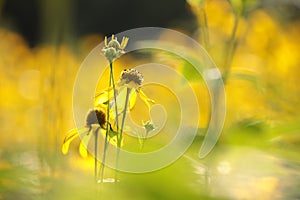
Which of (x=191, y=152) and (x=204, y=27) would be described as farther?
(x=204, y=27)

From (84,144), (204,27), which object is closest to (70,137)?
(84,144)

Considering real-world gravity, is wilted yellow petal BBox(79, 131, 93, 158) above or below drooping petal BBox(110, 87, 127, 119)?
below

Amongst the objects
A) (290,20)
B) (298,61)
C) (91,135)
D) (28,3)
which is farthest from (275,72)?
(28,3)

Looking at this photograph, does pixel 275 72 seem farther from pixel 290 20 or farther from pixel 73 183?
pixel 73 183

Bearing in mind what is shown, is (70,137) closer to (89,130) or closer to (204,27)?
(89,130)

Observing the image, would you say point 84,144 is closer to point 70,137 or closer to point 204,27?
point 70,137

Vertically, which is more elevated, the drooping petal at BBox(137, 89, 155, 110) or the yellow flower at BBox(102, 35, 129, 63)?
the yellow flower at BBox(102, 35, 129, 63)

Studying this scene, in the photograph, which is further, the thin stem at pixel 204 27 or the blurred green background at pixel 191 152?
the thin stem at pixel 204 27

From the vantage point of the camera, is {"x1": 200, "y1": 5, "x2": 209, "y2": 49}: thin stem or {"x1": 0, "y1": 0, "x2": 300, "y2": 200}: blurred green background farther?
{"x1": 200, "y1": 5, "x2": 209, "y2": 49}: thin stem
